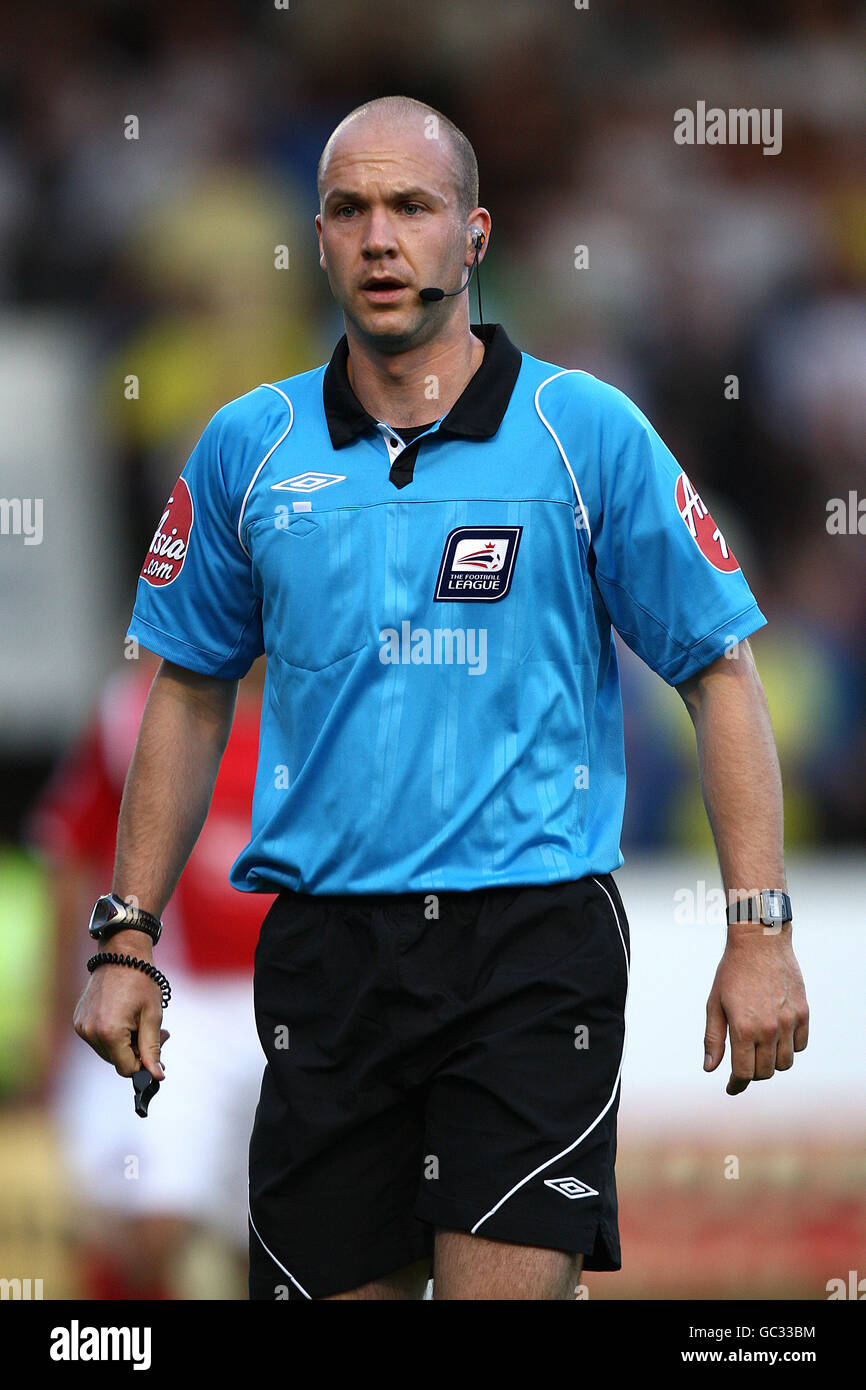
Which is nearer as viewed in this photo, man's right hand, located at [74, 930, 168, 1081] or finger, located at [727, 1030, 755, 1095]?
finger, located at [727, 1030, 755, 1095]

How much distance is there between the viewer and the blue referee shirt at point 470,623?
8.73 feet

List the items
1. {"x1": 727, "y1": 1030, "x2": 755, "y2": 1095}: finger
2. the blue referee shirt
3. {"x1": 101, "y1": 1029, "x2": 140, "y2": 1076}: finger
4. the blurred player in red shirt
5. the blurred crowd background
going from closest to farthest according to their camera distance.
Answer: {"x1": 727, "y1": 1030, "x2": 755, "y2": 1095}: finger, the blue referee shirt, {"x1": 101, "y1": 1029, "x2": 140, "y2": 1076}: finger, the blurred player in red shirt, the blurred crowd background

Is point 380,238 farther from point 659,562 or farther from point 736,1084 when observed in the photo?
point 736,1084

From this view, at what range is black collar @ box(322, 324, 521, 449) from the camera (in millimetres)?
2764

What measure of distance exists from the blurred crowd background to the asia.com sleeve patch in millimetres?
2691

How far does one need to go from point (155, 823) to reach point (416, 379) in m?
0.79

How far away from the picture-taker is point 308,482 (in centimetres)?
279

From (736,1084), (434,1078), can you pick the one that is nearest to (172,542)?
(434,1078)

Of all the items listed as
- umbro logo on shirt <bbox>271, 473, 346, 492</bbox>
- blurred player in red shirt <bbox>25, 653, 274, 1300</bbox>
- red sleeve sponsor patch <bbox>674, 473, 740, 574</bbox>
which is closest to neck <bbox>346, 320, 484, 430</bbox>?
umbro logo on shirt <bbox>271, 473, 346, 492</bbox>

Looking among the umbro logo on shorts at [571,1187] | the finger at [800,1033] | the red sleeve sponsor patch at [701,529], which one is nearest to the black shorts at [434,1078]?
the umbro logo on shorts at [571,1187]

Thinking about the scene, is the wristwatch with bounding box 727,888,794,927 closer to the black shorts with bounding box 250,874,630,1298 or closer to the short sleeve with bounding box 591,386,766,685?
the black shorts with bounding box 250,874,630,1298

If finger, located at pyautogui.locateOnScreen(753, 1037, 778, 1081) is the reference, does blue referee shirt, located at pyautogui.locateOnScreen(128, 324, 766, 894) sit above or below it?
above

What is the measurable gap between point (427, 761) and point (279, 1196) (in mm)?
671

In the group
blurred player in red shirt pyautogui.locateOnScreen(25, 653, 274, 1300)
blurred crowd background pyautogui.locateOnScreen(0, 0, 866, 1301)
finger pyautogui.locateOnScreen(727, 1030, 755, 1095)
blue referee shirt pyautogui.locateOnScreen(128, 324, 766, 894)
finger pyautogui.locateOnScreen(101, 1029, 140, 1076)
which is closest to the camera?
finger pyautogui.locateOnScreen(727, 1030, 755, 1095)
